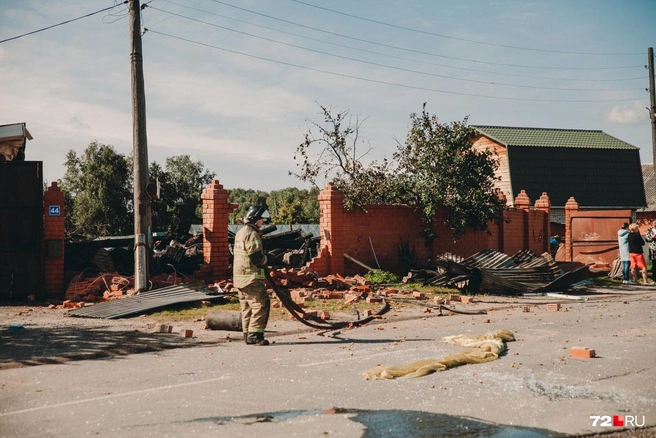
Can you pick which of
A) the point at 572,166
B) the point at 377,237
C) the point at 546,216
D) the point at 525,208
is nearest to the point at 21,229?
the point at 377,237

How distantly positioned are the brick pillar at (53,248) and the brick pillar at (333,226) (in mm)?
6631

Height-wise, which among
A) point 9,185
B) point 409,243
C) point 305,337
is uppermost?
point 9,185

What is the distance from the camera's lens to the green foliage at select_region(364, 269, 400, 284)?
1741 centimetres

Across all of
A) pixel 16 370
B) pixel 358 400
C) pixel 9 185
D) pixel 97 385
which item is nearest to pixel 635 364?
pixel 358 400

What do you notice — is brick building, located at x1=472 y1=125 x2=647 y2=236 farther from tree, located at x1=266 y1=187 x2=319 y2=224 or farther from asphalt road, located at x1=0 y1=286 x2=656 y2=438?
asphalt road, located at x1=0 y1=286 x2=656 y2=438

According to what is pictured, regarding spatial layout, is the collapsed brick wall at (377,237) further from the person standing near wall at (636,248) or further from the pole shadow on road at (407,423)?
the pole shadow on road at (407,423)

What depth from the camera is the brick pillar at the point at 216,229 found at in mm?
16141

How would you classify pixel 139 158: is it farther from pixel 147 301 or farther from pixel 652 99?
pixel 652 99

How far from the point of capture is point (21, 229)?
15.1 meters

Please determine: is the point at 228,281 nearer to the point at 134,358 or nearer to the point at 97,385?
the point at 134,358

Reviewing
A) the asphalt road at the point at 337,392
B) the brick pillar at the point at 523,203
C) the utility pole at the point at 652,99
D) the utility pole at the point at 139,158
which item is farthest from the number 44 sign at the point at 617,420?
the utility pole at the point at 652,99

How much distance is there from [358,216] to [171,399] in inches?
503

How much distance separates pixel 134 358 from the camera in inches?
333

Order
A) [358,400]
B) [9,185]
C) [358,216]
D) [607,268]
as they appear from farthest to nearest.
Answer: [607,268] < [358,216] < [9,185] < [358,400]
